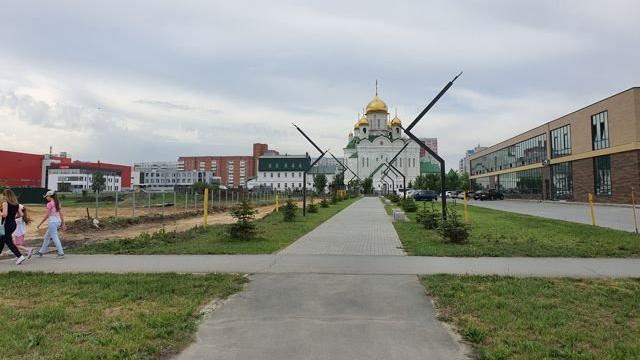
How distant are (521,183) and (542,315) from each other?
221 feet

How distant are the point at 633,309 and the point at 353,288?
12.6ft

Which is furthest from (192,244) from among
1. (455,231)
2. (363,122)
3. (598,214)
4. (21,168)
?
(363,122)

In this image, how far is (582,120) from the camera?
4897cm

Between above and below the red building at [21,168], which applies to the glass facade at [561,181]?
below

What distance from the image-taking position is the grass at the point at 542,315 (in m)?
4.92

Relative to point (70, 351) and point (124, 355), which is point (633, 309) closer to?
point (124, 355)

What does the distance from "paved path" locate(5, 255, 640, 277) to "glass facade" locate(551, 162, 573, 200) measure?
4591cm

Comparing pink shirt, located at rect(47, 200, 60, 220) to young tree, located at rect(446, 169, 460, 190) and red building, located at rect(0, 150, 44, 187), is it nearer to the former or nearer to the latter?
red building, located at rect(0, 150, 44, 187)

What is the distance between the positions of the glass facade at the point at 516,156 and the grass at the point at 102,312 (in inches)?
2343

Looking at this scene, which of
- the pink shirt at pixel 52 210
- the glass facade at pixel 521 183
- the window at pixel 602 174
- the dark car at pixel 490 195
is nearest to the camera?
the pink shirt at pixel 52 210

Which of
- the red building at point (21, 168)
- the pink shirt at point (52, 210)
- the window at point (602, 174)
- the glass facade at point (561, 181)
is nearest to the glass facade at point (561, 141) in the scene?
the glass facade at point (561, 181)

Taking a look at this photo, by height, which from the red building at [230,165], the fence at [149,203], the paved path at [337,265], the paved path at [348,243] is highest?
the red building at [230,165]

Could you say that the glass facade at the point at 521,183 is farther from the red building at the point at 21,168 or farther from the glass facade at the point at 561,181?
the red building at the point at 21,168

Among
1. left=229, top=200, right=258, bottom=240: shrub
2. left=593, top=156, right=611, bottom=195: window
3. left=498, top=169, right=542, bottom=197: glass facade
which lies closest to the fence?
left=229, top=200, right=258, bottom=240: shrub
